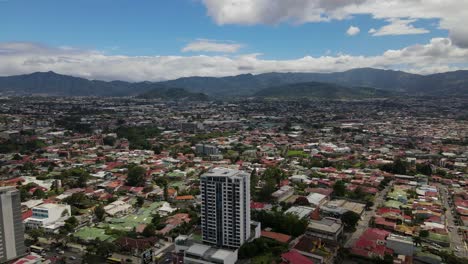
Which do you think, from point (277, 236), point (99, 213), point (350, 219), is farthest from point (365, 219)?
point (99, 213)

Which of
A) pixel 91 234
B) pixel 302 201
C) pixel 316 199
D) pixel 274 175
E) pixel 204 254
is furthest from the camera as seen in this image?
pixel 274 175

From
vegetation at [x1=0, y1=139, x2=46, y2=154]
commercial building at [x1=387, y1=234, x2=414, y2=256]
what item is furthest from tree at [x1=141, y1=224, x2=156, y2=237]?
vegetation at [x1=0, y1=139, x2=46, y2=154]

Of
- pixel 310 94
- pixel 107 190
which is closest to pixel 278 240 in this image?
pixel 107 190

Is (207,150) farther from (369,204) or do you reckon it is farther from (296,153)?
(369,204)

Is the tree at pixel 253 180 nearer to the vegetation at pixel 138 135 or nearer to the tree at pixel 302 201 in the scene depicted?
the tree at pixel 302 201

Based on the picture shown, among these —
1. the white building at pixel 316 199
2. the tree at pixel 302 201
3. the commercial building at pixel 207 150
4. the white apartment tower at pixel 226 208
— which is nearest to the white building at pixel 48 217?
the white apartment tower at pixel 226 208

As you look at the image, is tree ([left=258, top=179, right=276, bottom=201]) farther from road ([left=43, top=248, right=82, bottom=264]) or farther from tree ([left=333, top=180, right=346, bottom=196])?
road ([left=43, top=248, right=82, bottom=264])

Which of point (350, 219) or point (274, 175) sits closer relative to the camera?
point (350, 219)
